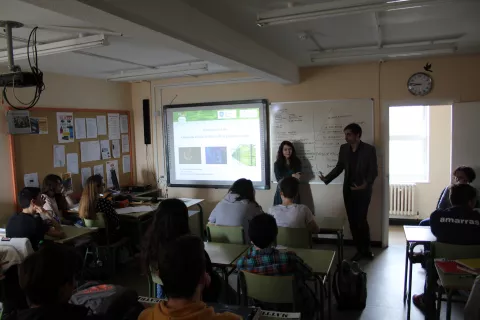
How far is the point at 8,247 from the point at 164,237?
1454 mm

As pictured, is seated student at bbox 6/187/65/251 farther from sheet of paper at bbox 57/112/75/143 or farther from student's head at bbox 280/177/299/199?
student's head at bbox 280/177/299/199

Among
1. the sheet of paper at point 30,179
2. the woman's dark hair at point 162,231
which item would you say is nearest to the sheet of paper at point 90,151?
the sheet of paper at point 30,179

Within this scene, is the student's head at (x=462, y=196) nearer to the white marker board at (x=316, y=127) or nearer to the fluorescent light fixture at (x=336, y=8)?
the fluorescent light fixture at (x=336, y=8)

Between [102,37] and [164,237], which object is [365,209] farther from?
[102,37]

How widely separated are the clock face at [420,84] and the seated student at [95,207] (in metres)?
→ 3.97

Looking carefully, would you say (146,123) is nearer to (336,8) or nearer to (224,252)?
(224,252)

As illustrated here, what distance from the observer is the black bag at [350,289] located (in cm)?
337

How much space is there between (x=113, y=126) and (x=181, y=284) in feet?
16.5

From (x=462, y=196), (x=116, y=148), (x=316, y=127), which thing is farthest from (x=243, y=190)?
(x=116, y=148)

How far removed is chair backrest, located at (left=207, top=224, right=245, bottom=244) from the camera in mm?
3314

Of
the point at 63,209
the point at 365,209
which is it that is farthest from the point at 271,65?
the point at 63,209

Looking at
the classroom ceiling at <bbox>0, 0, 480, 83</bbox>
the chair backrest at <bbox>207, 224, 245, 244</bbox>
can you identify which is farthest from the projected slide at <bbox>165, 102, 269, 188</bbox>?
the chair backrest at <bbox>207, 224, 245, 244</bbox>

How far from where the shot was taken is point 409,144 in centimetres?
652

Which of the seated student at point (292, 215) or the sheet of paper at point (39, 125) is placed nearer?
the seated student at point (292, 215)
